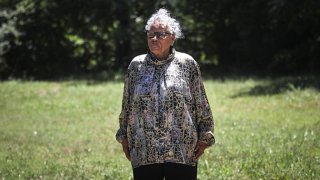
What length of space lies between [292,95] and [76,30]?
13.8 m

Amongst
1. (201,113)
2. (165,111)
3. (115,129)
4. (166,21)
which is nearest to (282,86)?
(115,129)

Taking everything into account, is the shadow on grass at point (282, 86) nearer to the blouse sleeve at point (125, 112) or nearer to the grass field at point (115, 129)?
the grass field at point (115, 129)

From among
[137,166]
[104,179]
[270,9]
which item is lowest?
[104,179]

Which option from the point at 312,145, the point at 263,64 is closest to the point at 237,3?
the point at 263,64

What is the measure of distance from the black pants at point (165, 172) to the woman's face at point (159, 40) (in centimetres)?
94

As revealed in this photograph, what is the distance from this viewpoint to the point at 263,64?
84.3ft

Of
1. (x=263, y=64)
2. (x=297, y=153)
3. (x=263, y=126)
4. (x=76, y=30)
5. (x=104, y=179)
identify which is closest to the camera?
(x=104, y=179)

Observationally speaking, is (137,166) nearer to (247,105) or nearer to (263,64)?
(247,105)

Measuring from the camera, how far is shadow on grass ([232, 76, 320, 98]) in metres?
17.7

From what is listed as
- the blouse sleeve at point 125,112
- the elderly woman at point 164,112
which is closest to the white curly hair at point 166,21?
the elderly woman at point 164,112

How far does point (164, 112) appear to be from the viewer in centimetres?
505

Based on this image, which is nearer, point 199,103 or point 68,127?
point 199,103

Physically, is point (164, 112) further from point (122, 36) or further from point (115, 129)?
point (122, 36)

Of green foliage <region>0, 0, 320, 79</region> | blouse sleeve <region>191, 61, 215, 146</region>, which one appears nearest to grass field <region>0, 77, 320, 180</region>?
blouse sleeve <region>191, 61, 215, 146</region>
